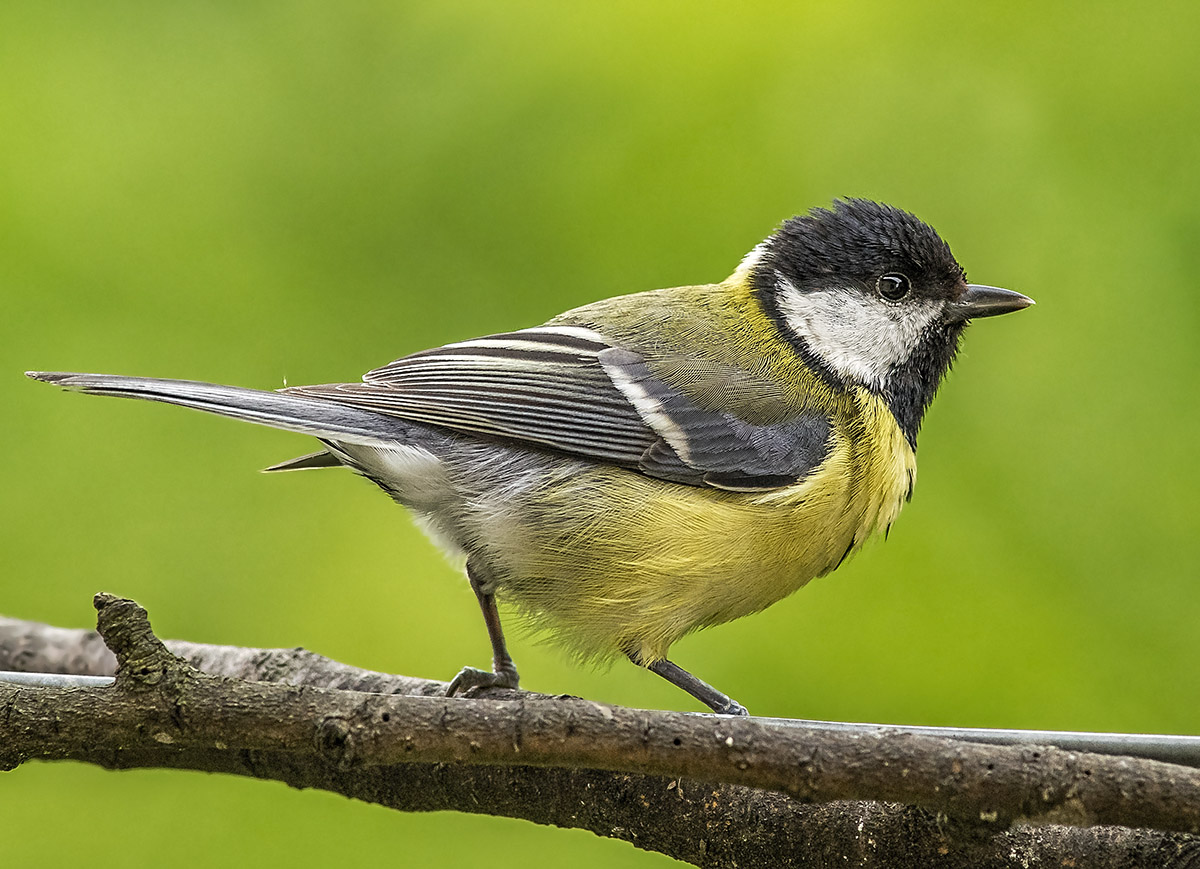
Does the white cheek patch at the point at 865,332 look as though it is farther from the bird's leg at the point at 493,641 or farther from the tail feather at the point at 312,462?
the tail feather at the point at 312,462

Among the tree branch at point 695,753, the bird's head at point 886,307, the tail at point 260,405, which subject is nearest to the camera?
the tree branch at point 695,753

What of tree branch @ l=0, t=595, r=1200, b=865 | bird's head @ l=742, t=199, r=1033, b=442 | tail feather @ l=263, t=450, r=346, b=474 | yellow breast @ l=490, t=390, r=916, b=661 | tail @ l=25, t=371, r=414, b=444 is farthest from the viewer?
bird's head @ l=742, t=199, r=1033, b=442

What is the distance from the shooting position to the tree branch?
3.25 ft

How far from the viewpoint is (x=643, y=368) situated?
6.26ft

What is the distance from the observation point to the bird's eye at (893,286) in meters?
2.03

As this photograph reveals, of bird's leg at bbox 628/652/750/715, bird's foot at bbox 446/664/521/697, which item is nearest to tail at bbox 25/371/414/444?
bird's foot at bbox 446/664/521/697

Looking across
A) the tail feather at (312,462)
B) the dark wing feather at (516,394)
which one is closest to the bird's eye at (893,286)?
the dark wing feather at (516,394)

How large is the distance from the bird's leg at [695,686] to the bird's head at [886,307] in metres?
0.55

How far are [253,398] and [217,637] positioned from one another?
43 cm

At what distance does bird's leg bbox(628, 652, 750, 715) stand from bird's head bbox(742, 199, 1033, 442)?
21.6 inches

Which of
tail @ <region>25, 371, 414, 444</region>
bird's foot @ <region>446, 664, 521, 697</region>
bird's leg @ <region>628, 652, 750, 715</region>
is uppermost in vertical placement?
tail @ <region>25, 371, 414, 444</region>

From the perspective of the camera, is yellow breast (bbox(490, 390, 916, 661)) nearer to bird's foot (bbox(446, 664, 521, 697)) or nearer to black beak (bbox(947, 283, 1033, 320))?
bird's foot (bbox(446, 664, 521, 697))

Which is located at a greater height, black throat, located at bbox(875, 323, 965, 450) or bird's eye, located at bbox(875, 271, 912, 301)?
bird's eye, located at bbox(875, 271, 912, 301)

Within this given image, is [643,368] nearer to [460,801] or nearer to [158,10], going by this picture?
[460,801]
